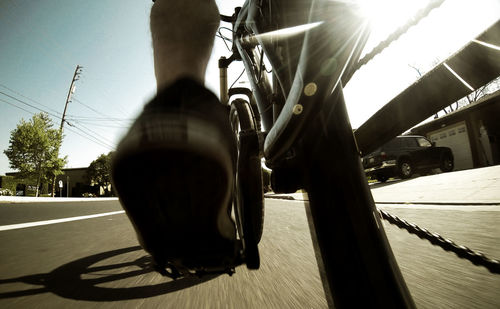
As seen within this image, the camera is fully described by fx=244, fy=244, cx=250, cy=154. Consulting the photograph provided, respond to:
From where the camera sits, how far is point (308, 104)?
0.43m

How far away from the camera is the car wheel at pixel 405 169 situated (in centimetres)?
928

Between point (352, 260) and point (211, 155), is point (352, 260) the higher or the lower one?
the lower one

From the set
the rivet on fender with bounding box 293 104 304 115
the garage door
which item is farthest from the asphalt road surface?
the garage door

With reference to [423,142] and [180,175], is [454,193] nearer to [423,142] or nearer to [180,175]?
[180,175]

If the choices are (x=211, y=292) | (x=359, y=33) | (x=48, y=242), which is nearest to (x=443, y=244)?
(x=359, y=33)

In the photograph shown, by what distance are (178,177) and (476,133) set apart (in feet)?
65.3

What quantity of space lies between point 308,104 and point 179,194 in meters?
0.32

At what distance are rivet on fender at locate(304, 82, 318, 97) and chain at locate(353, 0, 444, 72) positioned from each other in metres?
0.36

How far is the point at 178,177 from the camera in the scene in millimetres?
513

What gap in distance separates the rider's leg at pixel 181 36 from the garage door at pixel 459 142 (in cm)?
1983

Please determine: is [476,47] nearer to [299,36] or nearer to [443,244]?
[299,36]

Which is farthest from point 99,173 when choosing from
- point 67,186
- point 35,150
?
point 35,150

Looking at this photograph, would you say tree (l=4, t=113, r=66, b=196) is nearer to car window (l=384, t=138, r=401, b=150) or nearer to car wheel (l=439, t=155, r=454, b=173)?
car window (l=384, t=138, r=401, b=150)

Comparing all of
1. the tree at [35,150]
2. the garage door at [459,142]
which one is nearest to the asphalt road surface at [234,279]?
the garage door at [459,142]
